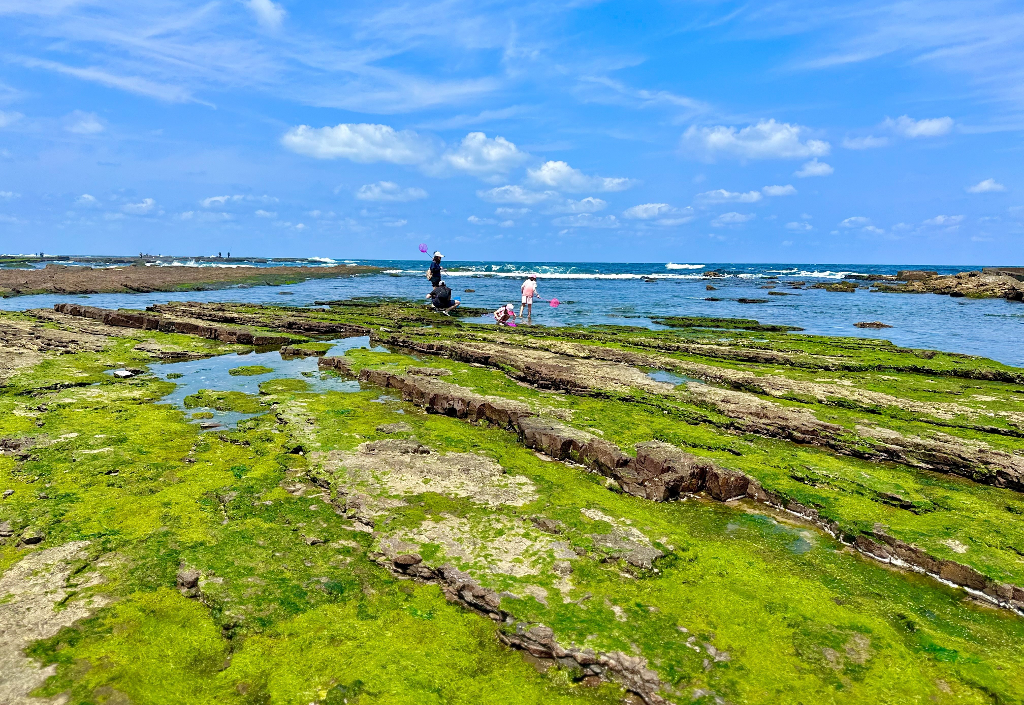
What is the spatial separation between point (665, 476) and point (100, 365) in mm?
24453

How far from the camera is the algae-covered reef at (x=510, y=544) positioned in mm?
6820

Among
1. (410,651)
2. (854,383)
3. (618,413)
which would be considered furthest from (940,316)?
(410,651)

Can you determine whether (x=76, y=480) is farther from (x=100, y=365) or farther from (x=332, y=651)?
(x=100, y=365)

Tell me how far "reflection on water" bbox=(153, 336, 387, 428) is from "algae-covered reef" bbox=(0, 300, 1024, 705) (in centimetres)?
52

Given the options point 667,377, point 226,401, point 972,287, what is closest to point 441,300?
point 667,377

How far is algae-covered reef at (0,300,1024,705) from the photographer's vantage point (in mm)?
6820

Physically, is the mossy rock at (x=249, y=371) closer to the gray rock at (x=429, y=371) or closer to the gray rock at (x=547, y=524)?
the gray rock at (x=429, y=371)

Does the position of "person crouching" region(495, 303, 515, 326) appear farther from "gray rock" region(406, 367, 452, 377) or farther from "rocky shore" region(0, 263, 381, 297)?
"rocky shore" region(0, 263, 381, 297)

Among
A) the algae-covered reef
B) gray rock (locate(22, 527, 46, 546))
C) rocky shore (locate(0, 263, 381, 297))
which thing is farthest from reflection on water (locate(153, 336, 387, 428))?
rocky shore (locate(0, 263, 381, 297))

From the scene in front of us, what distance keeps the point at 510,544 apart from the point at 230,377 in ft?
59.1

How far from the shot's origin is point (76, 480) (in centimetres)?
1145

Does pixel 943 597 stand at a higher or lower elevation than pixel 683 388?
lower

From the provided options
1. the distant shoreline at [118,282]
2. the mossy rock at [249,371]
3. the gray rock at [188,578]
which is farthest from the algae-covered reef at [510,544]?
the distant shoreline at [118,282]

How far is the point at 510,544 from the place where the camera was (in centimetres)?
945
